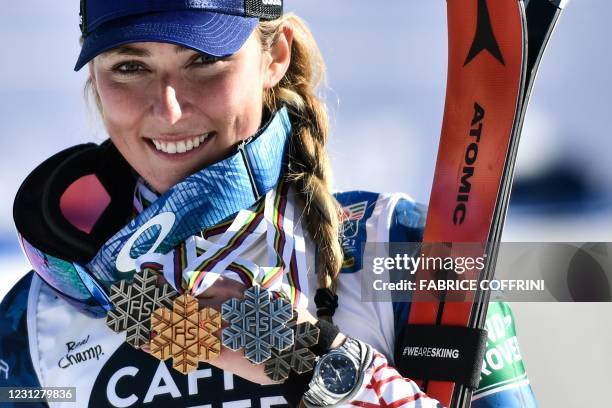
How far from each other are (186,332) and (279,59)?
2.07 ft

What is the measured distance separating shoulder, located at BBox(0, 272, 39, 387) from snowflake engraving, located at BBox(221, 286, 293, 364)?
0.60 metres

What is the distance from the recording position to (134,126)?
1.76 meters

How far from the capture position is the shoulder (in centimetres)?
196

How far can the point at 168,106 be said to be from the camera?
1696 mm

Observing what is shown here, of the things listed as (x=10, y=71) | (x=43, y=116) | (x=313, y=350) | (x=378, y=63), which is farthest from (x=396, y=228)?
(x=10, y=71)

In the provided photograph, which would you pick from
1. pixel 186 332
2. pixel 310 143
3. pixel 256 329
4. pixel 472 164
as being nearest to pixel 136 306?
pixel 186 332

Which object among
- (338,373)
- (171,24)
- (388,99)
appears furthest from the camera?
(388,99)

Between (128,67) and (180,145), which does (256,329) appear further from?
(128,67)

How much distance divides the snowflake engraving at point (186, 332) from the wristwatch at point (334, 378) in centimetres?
18

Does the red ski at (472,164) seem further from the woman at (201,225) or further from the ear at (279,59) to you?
the ear at (279,59)

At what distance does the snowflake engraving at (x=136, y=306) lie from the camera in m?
1.62

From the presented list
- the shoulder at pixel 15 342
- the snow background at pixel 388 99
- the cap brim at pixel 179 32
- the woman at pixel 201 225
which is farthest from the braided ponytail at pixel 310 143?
the snow background at pixel 388 99

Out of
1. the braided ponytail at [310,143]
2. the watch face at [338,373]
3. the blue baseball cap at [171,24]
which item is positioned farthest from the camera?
the braided ponytail at [310,143]

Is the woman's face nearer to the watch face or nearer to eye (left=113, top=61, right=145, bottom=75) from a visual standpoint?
eye (left=113, top=61, right=145, bottom=75)
